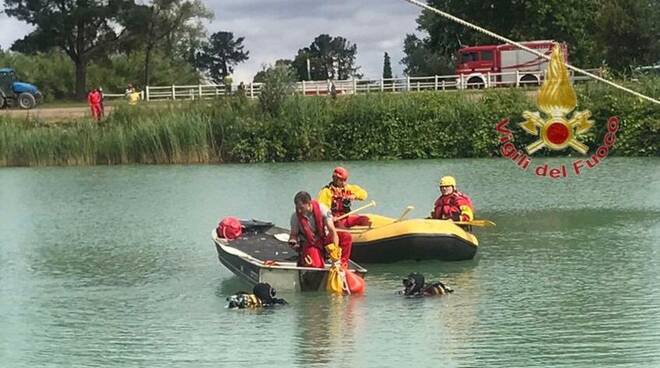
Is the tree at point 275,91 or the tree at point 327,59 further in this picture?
the tree at point 327,59

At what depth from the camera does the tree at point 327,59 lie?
102650mm

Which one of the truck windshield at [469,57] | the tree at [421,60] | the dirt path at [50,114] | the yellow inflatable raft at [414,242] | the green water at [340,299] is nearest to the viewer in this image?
the green water at [340,299]

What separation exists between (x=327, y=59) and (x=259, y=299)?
102 m

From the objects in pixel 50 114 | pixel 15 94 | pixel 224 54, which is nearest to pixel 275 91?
pixel 50 114

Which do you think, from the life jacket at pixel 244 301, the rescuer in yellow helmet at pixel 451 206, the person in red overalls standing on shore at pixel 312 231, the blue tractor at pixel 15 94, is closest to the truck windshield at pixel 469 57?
the blue tractor at pixel 15 94

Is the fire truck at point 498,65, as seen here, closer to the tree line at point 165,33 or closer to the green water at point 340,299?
the tree line at point 165,33

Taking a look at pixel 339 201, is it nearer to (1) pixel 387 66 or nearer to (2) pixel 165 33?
(2) pixel 165 33

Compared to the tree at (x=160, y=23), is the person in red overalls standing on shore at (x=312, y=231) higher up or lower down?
lower down

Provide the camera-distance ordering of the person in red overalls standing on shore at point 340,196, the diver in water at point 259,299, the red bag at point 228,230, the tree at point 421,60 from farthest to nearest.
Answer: the tree at point 421,60
the person in red overalls standing on shore at point 340,196
the red bag at point 228,230
the diver in water at point 259,299

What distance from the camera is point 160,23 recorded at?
225 ft

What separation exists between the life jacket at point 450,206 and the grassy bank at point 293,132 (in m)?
21.8

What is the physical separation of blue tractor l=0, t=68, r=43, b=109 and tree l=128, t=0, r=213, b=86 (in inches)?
580

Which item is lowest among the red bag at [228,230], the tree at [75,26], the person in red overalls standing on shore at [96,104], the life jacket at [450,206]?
the red bag at [228,230]

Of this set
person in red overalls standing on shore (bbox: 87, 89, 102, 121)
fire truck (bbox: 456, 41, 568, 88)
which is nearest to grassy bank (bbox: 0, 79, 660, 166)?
person in red overalls standing on shore (bbox: 87, 89, 102, 121)
